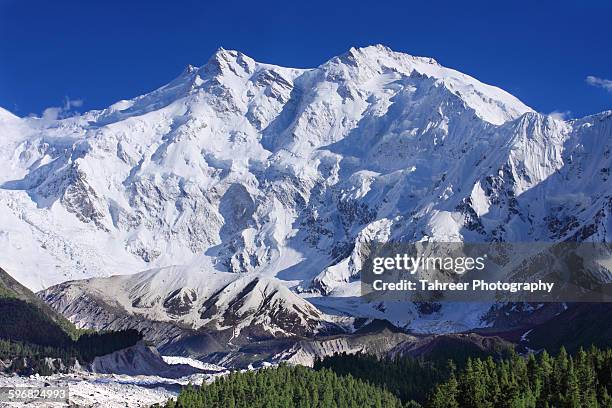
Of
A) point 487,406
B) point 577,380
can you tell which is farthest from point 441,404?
point 577,380

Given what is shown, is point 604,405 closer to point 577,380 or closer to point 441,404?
point 577,380

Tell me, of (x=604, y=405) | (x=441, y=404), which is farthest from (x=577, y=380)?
(x=441, y=404)

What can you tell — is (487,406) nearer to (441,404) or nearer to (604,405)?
(441,404)

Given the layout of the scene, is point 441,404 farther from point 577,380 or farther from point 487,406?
point 577,380

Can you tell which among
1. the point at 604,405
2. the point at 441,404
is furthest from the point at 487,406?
the point at 604,405
